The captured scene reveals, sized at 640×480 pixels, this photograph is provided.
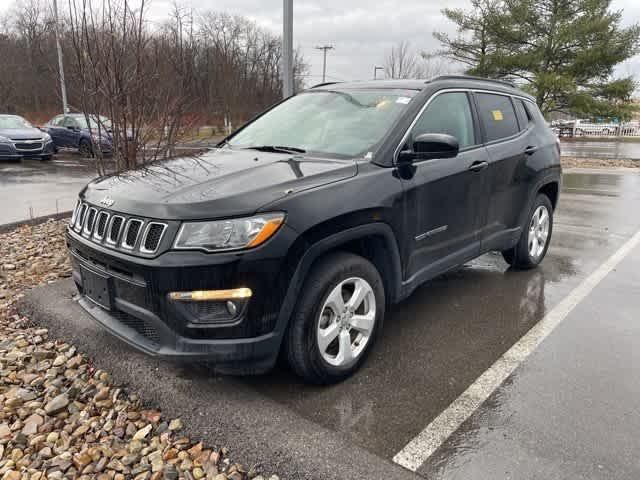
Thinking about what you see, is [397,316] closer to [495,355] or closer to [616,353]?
[495,355]

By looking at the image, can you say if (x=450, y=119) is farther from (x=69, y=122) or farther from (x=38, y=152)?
(x=69, y=122)

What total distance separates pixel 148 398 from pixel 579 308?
3.45m

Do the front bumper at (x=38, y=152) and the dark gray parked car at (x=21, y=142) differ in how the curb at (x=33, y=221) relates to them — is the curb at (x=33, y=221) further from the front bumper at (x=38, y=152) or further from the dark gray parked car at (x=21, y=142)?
the front bumper at (x=38, y=152)

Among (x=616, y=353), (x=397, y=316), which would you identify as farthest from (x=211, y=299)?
(x=616, y=353)

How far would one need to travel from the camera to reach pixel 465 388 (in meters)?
2.97

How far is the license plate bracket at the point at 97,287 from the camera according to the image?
8.91 feet

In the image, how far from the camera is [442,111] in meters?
3.72

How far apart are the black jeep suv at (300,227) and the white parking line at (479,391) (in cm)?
63

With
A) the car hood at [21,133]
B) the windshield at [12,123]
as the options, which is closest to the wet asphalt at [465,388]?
the car hood at [21,133]

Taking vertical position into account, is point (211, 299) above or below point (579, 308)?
above

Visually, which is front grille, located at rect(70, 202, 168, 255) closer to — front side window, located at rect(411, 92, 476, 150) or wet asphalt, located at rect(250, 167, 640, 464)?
wet asphalt, located at rect(250, 167, 640, 464)

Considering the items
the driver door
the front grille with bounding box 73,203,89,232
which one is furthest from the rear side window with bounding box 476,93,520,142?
the front grille with bounding box 73,203,89,232

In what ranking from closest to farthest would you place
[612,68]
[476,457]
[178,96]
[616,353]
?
[476,457]
[616,353]
[178,96]
[612,68]

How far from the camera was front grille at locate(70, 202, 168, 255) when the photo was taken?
247cm
